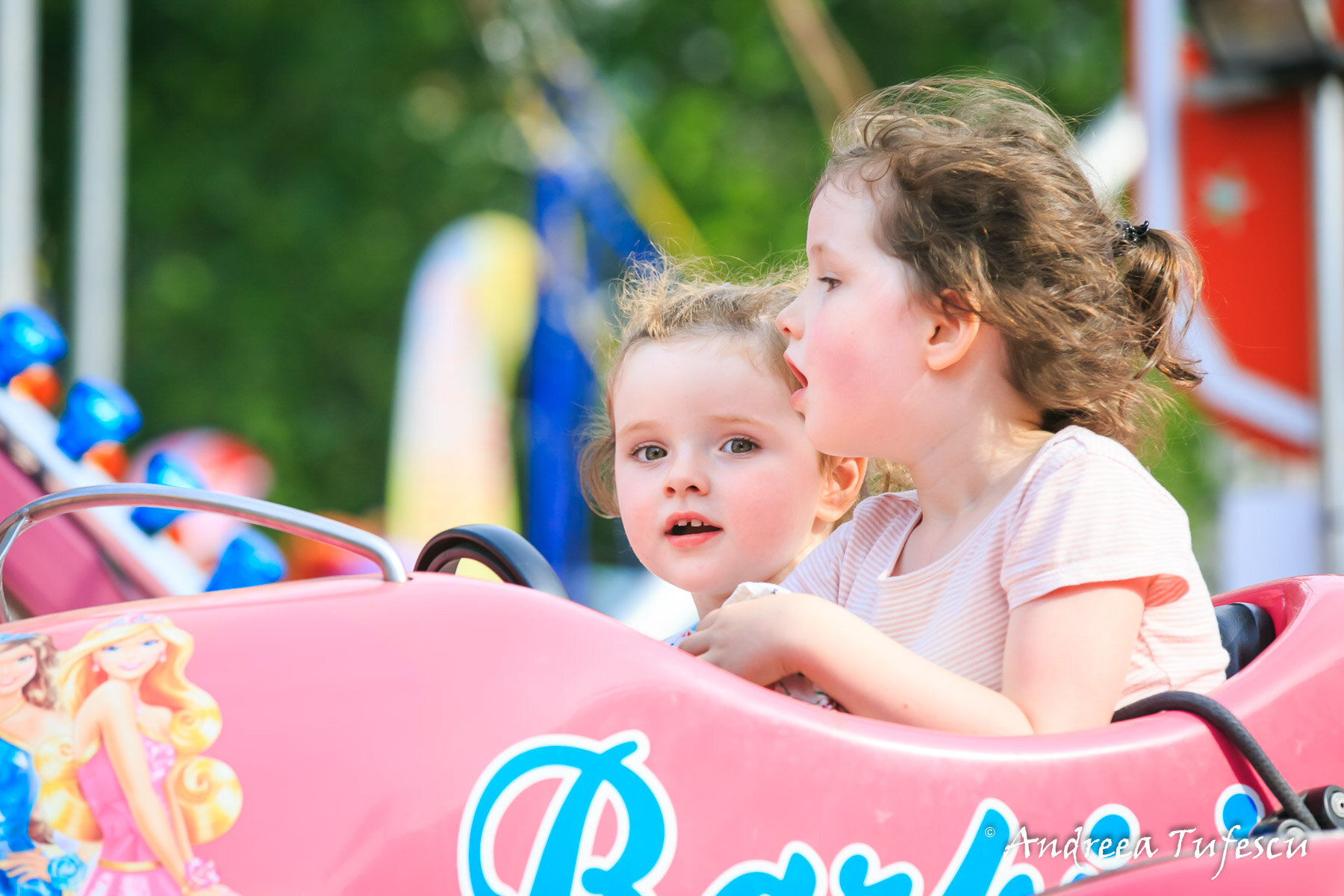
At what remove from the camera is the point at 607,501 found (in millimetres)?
1852

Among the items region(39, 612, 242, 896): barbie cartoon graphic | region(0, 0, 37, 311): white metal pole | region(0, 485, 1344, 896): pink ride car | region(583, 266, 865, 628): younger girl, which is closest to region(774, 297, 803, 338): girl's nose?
region(583, 266, 865, 628): younger girl

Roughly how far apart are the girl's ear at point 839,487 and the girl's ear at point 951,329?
39 cm

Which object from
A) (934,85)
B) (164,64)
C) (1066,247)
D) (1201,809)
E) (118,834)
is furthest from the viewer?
(164,64)

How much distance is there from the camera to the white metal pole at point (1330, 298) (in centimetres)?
321

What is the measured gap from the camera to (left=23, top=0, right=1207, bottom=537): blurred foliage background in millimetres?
8727

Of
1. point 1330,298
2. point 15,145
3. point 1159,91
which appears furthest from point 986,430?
point 15,145

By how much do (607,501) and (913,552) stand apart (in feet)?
2.03

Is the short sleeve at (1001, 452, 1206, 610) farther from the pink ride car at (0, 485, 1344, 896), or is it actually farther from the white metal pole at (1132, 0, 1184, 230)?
the white metal pole at (1132, 0, 1184, 230)

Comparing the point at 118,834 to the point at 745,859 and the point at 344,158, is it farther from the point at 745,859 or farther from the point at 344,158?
the point at 344,158

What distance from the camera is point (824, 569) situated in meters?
1.47

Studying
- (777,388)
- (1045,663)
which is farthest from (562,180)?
(1045,663)

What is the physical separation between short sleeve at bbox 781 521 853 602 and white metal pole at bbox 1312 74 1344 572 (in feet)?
7.04

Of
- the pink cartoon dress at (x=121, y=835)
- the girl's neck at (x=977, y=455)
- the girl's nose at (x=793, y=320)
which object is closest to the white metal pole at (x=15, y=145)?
the girl's nose at (x=793, y=320)

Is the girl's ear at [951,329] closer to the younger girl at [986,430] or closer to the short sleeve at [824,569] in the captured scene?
the younger girl at [986,430]
